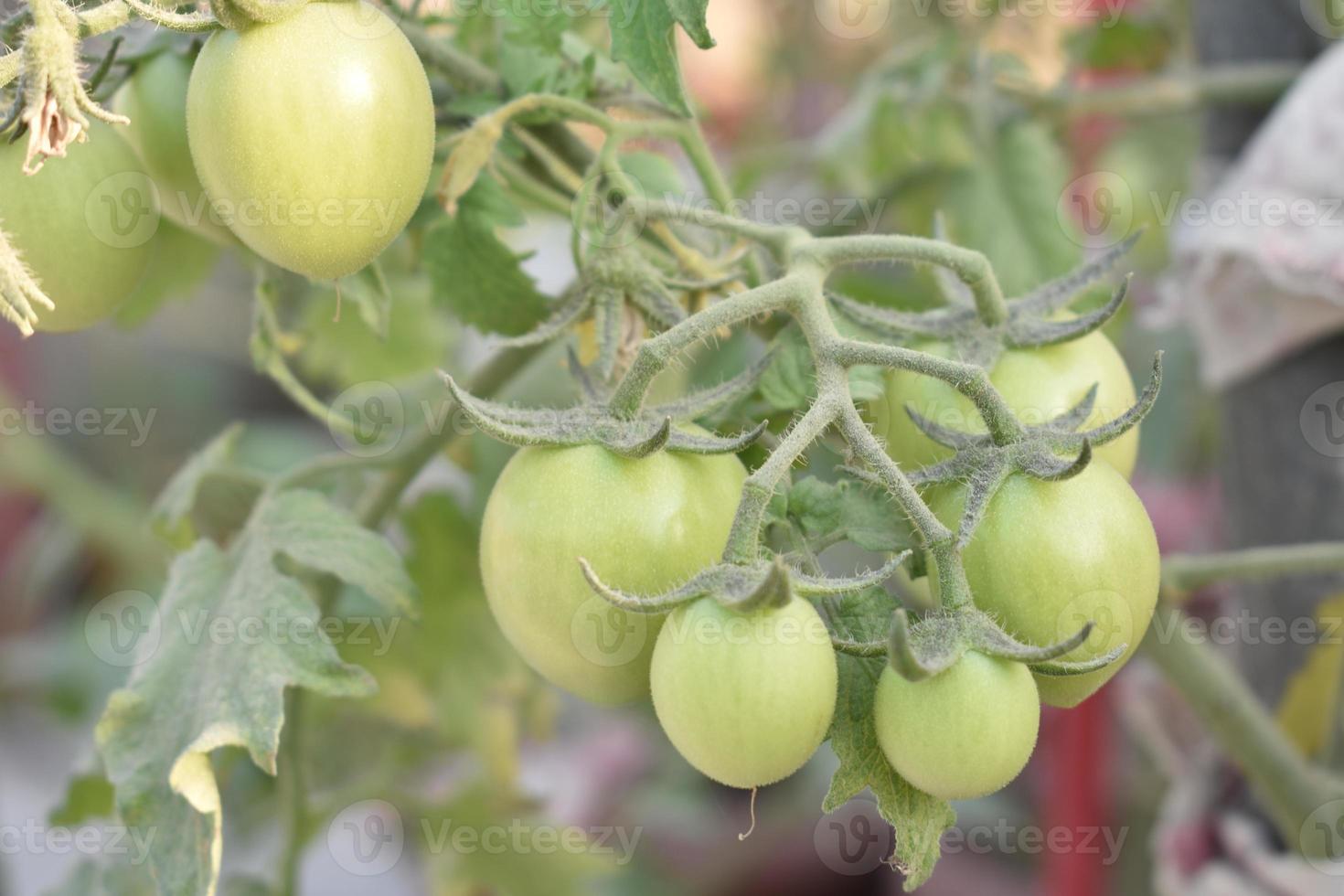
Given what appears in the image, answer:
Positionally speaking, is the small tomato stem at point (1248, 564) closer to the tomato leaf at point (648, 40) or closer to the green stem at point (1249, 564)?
the green stem at point (1249, 564)

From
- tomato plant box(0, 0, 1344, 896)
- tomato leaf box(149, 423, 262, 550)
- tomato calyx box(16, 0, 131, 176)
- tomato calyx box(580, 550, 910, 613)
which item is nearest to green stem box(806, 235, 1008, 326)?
tomato plant box(0, 0, 1344, 896)

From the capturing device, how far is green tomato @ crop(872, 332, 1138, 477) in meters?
0.42

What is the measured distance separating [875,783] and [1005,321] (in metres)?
0.16

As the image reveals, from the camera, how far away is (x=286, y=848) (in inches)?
24.5

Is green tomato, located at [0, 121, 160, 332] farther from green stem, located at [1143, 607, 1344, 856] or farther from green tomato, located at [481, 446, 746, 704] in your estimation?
green stem, located at [1143, 607, 1344, 856]

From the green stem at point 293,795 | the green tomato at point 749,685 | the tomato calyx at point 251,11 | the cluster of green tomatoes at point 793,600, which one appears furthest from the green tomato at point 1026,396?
the green stem at point 293,795

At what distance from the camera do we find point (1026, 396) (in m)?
0.42

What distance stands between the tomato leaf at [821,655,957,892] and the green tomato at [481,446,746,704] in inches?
2.3

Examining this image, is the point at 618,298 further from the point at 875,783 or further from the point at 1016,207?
the point at 1016,207

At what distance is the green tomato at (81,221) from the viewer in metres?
0.44

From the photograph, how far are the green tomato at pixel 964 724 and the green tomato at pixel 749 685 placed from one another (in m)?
0.02

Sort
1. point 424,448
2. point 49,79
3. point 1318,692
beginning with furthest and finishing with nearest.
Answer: point 1318,692, point 424,448, point 49,79

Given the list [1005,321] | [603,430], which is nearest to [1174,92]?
[1005,321]

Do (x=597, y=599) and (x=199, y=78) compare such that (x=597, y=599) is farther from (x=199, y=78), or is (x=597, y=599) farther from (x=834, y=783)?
(x=199, y=78)
